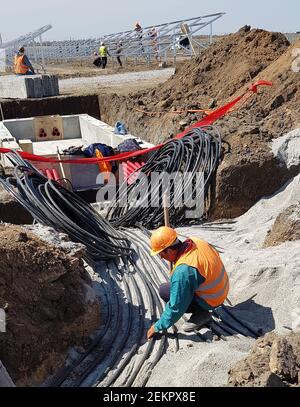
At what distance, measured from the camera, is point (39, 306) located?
483cm

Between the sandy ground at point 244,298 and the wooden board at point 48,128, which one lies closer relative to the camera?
the sandy ground at point 244,298

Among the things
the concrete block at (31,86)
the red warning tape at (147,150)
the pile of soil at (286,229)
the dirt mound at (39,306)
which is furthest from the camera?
the concrete block at (31,86)

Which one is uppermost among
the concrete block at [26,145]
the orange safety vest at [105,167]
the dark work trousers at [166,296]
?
the concrete block at [26,145]

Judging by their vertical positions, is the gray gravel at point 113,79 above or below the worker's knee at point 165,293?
above

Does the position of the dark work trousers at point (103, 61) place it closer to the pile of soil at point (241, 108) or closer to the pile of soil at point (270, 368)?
the pile of soil at point (241, 108)

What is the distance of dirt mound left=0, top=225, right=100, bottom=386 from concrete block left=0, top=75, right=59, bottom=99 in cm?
1316

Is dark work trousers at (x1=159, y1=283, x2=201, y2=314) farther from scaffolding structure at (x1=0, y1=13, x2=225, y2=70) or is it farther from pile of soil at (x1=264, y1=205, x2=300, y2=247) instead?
scaffolding structure at (x1=0, y1=13, x2=225, y2=70)

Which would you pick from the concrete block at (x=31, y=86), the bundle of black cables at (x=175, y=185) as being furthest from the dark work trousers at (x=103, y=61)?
the bundle of black cables at (x=175, y=185)

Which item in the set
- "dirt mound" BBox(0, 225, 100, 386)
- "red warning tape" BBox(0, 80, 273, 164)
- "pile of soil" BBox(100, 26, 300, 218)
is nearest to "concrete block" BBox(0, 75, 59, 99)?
"pile of soil" BBox(100, 26, 300, 218)

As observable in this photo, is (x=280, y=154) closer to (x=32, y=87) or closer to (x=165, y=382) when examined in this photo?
(x=165, y=382)

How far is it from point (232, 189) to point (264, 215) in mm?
786

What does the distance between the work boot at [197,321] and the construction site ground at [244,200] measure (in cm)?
7

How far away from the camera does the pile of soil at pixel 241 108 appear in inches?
350

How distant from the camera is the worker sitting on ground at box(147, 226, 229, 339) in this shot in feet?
15.2
